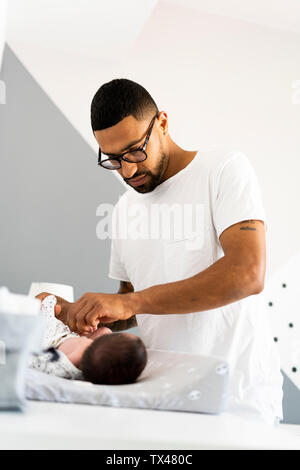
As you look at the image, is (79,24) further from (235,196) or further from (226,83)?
(235,196)

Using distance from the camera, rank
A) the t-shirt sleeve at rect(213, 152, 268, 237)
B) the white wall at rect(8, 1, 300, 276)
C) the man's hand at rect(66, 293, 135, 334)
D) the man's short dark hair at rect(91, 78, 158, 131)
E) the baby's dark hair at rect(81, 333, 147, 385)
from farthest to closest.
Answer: the white wall at rect(8, 1, 300, 276) < the man's short dark hair at rect(91, 78, 158, 131) < the t-shirt sleeve at rect(213, 152, 268, 237) < the man's hand at rect(66, 293, 135, 334) < the baby's dark hair at rect(81, 333, 147, 385)

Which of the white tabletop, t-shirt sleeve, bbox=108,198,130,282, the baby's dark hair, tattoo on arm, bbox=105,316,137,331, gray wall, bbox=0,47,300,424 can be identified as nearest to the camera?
the white tabletop

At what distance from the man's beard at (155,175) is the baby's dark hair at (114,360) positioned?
638 millimetres

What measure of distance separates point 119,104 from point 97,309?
0.67 meters

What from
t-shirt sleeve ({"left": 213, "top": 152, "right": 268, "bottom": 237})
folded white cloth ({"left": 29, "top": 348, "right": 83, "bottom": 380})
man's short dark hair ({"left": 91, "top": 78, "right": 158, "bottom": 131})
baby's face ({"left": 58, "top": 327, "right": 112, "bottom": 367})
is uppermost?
man's short dark hair ({"left": 91, "top": 78, "right": 158, "bottom": 131})

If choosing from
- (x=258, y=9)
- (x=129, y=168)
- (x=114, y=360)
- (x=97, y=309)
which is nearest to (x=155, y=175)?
(x=129, y=168)

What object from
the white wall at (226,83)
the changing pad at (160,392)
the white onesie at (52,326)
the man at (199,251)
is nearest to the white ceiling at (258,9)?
the white wall at (226,83)

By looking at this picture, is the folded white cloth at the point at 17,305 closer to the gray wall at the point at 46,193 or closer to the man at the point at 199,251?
the man at the point at 199,251

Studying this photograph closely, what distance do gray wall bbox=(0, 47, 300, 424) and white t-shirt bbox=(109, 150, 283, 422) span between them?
1526 mm

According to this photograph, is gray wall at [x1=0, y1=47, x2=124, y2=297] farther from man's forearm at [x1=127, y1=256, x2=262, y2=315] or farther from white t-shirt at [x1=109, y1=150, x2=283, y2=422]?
man's forearm at [x1=127, y1=256, x2=262, y2=315]

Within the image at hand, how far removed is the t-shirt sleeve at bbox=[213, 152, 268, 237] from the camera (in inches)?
52.3

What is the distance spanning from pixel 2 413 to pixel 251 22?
363 cm

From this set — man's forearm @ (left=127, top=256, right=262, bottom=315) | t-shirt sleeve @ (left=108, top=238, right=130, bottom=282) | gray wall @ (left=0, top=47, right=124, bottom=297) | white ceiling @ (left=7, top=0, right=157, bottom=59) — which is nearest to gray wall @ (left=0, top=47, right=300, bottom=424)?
gray wall @ (left=0, top=47, right=124, bottom=297)
